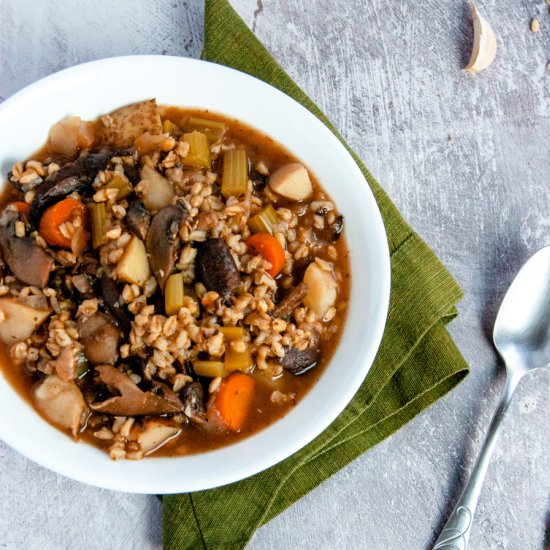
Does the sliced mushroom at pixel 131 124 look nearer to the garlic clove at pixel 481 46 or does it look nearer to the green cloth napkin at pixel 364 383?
the green cloth napkin at pixel 364 383

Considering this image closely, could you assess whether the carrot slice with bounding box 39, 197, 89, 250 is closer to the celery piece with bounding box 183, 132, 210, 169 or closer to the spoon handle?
the celery piece with bounding box 183, 132, 210, 169

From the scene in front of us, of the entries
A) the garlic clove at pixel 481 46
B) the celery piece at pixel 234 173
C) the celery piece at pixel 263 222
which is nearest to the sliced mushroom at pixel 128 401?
the celery piece at pixel 263 222

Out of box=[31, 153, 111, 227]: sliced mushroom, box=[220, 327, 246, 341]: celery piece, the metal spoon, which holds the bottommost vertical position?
the metal spoon

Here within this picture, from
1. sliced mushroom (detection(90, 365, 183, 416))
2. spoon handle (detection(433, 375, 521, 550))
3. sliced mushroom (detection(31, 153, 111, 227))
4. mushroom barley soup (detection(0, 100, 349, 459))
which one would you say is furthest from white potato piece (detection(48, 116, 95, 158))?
spoon handle (detection(433, 375, 521, 550))

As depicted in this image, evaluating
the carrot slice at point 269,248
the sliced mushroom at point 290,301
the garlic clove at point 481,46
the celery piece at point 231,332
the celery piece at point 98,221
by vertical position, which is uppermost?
the celery piece at point 98,221

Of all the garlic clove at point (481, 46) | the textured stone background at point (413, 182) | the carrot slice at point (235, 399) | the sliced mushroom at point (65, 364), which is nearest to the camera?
the sliced mushroom at point (65, 364)

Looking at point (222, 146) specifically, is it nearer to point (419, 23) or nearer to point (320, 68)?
point (320, 68)
